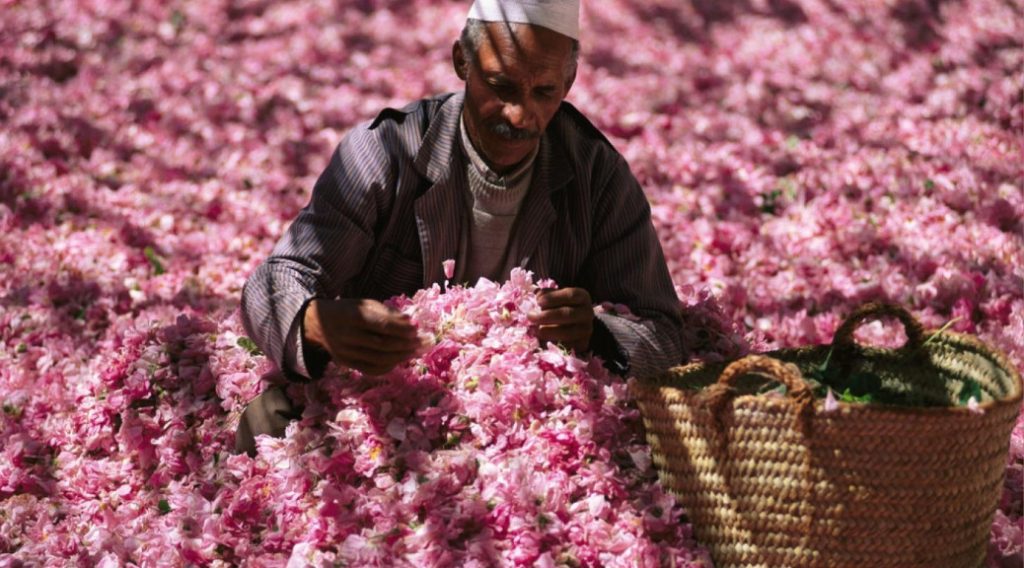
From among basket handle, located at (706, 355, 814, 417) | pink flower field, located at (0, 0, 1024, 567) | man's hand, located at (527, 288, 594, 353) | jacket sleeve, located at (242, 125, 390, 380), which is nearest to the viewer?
basket handle, located at (706, 355, 814, 417)

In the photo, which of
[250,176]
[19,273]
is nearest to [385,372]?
[19,273]

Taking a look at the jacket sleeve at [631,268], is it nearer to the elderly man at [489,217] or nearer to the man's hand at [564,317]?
the elderly man at [489,217]

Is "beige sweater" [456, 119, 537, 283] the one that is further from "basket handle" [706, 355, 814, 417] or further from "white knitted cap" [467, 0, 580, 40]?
"basket handle" [706, 355, 814, 417]

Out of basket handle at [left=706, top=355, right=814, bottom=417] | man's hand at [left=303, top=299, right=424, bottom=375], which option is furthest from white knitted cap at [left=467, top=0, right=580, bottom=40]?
basket handle at [left=706, top=355, right=814, bottom=417]

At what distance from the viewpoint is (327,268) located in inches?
139

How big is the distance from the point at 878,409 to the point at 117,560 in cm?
200

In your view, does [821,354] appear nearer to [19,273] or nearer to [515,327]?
[515,327]

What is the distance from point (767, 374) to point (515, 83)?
→ 118 cm

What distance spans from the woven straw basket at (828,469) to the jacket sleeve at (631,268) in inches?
22.1

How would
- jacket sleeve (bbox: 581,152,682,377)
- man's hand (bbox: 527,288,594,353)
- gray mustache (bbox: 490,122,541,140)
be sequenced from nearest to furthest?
man's hand (bbox: 527,288,594,353)
gray mustache (bbox: 490,122,541,140)
jacket sleeve (bbox: 581,152,682,377)

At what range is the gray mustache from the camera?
135 inches

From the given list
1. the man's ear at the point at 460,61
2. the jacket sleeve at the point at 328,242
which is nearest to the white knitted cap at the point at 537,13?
the man's ear at the point at 460,61

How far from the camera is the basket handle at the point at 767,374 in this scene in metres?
2.63

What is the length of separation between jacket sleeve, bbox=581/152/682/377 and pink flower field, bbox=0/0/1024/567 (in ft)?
0.69
